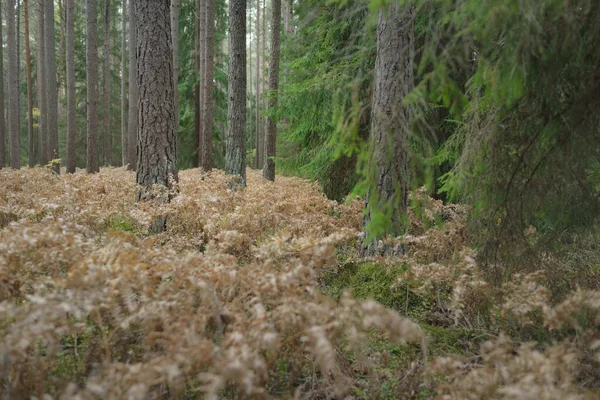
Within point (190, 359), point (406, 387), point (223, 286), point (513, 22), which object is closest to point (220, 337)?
point (223, 286)

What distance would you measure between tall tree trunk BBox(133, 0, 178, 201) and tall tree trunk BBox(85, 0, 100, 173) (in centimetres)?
986

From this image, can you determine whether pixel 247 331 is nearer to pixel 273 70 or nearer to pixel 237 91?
pixel 237 91

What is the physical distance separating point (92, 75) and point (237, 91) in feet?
25.9

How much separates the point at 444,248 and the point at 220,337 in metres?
2.94

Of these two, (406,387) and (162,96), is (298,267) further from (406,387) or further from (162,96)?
(162,96)

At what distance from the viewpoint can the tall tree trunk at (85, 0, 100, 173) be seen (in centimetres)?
1419

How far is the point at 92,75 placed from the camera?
568 inches

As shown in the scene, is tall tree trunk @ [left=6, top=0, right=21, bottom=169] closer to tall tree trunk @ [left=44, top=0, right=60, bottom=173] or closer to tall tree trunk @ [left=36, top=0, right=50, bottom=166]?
tall tree trunk @ [left=36, top=0, right=50, bottom=166]

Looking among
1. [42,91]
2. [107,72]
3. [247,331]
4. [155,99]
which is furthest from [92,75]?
[247,331]

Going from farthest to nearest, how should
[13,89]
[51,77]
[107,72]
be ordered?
1. [107,72]
2. [13,89]
3. [51,77]

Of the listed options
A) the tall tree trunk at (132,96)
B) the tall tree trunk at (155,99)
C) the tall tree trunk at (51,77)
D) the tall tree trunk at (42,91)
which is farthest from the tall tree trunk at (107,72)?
the tall tree trunk at (155,99)

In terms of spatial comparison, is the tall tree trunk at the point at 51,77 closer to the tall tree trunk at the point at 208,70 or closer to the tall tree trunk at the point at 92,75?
the tall tree trunk at the point at 92,75

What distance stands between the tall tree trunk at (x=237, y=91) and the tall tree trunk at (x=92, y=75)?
747 centimetres

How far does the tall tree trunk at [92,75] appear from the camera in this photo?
14.2 m
